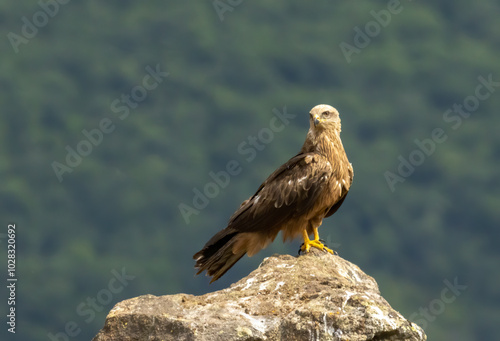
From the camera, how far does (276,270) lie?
9.66 m

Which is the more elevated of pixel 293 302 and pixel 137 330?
pixel 293 302

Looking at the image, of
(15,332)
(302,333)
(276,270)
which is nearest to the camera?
(302,333)

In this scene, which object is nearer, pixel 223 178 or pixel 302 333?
pixel 302 333

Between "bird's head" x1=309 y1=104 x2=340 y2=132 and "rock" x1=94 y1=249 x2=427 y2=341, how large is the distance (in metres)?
2.99

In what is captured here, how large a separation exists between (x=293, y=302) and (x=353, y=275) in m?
1.66

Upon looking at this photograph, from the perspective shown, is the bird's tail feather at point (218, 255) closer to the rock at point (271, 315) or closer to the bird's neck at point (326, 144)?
the bird's neck at point (326, 144)

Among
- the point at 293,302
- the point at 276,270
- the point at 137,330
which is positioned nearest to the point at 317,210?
the point at 276,270

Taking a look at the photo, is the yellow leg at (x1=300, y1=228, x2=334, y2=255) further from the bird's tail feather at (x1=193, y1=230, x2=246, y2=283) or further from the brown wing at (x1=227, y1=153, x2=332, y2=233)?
the bird's tail feather at (x1=193, y1=230, x2=246, y2=283)

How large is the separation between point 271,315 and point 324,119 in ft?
12.6

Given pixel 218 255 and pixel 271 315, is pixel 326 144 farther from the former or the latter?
pixel 271 315

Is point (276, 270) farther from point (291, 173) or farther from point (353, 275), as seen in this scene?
point (291, 173)

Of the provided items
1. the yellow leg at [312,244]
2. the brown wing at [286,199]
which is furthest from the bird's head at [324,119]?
the yellow leg at [312,244]

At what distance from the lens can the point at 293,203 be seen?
38.2 ft

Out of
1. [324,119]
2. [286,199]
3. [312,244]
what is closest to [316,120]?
[324,119]
